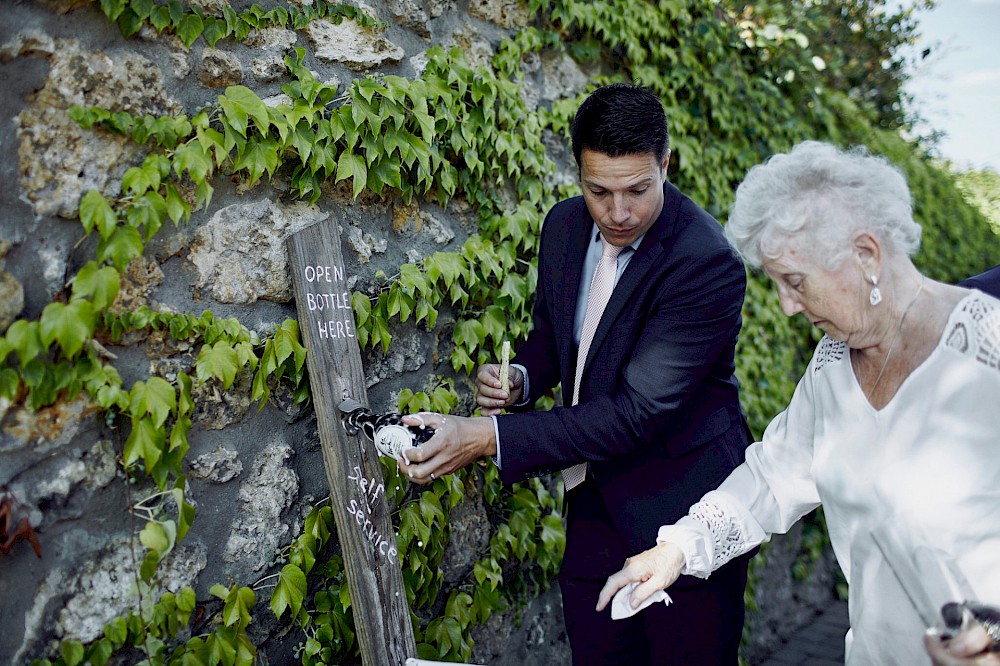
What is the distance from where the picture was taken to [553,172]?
2.91 metres

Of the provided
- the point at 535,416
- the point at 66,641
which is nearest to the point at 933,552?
the point at 535,416

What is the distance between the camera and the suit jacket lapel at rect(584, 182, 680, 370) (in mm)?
2076

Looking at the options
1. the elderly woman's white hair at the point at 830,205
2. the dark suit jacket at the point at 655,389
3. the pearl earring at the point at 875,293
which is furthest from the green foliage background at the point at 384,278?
the pearl earring at the point at 875,293

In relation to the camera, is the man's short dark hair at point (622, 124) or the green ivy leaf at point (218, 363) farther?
the man's short dark hair at point (622, 124)

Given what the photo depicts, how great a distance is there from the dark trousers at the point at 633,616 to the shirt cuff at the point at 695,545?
387 millimetres

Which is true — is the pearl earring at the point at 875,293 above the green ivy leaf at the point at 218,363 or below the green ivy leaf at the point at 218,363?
above

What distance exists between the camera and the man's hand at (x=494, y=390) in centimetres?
223

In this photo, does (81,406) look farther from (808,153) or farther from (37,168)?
(808,153)

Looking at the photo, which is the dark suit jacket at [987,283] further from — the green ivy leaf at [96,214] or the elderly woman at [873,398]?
the green ivy leaf at [96,214]

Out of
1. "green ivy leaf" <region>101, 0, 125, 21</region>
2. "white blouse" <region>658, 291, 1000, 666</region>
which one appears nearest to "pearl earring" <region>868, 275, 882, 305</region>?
"white blouse" <region>658, 291, 1000, 666</region>

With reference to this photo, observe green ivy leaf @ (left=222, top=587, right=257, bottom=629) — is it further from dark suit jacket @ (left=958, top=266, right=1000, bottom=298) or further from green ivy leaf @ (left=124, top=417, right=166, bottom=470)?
dark suit jacket @ (left=958, top=266, right=1000, bottom=298)

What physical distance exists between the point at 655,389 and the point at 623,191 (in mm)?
512

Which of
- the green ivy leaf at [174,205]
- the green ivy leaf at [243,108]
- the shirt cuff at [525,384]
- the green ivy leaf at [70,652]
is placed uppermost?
the green ivy leaf at [243,108]

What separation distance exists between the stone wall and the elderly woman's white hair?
1133 millimetres
